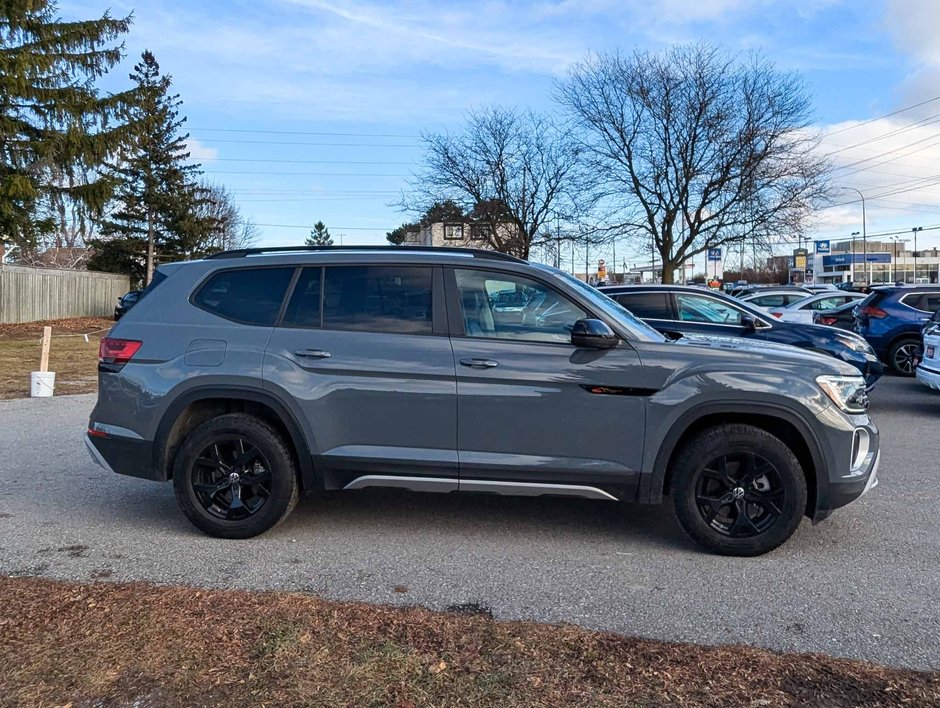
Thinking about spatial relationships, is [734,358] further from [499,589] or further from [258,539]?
[258,539]

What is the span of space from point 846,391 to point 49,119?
25.3m

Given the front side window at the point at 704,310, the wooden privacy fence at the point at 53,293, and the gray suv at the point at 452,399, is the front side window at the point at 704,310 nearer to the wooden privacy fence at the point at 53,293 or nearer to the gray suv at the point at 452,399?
the gray suv at the point at 452,399

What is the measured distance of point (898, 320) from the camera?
42.6ft

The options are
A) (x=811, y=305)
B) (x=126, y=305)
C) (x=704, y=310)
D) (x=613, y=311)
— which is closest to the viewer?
(x=613, y=311)

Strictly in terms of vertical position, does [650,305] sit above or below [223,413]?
above

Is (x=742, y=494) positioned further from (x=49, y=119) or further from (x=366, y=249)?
(x=49, y=119)

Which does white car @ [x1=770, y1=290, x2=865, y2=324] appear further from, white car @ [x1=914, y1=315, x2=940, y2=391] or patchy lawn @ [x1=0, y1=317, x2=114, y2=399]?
patchy lawn @ [x1=0, y1=317, x2=114, y2=399]

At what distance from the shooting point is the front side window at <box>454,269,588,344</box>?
4.70 m

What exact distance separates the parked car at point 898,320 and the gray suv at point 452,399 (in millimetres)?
9479

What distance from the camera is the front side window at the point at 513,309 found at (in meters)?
4.70

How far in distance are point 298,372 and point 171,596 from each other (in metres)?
1.49

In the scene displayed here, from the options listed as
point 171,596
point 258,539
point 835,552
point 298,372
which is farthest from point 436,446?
point 835,552

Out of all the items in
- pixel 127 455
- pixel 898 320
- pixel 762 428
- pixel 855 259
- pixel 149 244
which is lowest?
pixel 127 455

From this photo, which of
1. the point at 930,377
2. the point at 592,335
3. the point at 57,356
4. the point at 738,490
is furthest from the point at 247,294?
the point at 57,356
